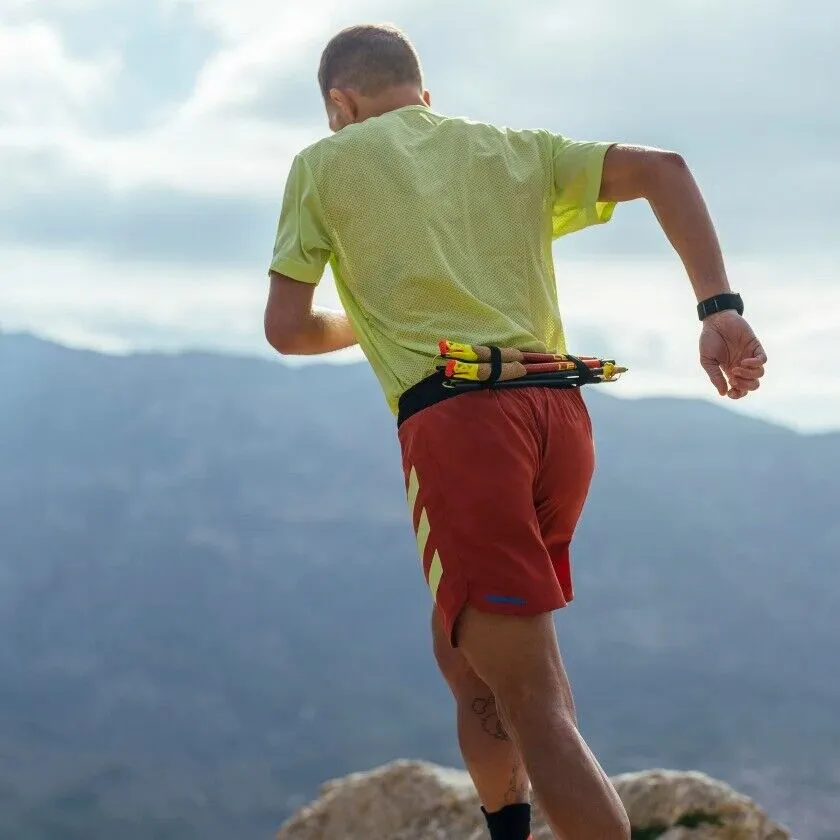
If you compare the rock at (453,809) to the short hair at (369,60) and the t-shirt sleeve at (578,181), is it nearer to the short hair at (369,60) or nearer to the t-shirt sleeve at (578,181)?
the t-shirt sleeve at (578,181)

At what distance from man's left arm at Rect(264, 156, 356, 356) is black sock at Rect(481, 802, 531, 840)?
1.13m

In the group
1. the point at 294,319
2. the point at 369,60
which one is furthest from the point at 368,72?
the point at 294,319

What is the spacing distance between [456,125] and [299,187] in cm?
37

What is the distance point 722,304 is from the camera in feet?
7.61

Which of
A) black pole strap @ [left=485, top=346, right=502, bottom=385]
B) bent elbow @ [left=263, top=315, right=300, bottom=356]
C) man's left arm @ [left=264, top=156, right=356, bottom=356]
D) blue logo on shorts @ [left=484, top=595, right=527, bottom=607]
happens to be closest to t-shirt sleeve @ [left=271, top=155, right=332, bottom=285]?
man's left arm @ [left=264, top=156, right=356, bottom=356]

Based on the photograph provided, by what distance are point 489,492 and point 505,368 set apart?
0.82ft

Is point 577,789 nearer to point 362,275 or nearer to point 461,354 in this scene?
point 461,354

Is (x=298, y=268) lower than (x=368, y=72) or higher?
lower

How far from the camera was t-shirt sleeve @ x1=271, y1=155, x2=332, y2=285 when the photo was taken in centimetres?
239

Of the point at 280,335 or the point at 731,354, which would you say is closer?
the point at 731,354

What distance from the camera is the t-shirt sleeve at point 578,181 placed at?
243 centimetres

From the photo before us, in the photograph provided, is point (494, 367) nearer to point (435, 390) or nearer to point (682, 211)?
point (435, 390)

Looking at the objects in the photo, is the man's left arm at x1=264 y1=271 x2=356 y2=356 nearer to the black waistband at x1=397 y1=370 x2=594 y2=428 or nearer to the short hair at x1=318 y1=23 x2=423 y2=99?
the black waistband at x1=397 y1=370 x2=594 y2=428

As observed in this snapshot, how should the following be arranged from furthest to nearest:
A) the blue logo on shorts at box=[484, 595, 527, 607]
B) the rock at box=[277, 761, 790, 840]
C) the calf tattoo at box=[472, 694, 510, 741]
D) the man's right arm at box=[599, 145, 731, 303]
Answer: the rock at box=[277, 761, 790, 840] → the calf tattoo at box=[472, 694, 510, 741] → the man's right arm at box=[599, 145, 731, 303] → the blue logo on shorts at box=[484, 595, 527, 607]
